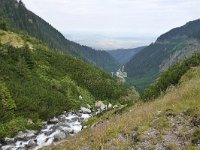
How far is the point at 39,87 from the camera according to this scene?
51406 millimetres

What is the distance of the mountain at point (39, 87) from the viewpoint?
39269 millimetres

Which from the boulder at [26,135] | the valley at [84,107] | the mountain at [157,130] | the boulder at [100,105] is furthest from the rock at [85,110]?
the mountain at [157,130]

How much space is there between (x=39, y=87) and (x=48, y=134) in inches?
758

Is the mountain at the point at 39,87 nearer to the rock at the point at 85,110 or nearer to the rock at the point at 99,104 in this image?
the rock at the point at 99,104

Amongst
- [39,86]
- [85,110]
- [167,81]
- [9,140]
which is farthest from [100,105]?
[167,81]

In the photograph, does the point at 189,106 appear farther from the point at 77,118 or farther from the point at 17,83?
the point at 17,83

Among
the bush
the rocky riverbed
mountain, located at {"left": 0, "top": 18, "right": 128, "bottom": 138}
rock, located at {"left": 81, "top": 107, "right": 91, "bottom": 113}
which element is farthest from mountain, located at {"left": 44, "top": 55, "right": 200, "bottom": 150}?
rock, located at {"left": 81, "top": 107, "right": 91, "bottom": 113}

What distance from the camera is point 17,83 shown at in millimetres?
48969

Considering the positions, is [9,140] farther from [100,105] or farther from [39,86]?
[100,105]

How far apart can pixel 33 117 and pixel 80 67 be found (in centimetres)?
3534

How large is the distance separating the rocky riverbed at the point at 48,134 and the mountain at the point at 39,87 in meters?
1.10

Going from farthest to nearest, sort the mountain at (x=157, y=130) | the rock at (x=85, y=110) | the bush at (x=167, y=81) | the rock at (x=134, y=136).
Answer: the rock at (x=85, y=110) → the bush at (x=167, y=81) → the rock at (x=134, y=136) → the mountain at (x=157, y=130)

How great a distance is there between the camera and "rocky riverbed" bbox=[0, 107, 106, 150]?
93.7ft

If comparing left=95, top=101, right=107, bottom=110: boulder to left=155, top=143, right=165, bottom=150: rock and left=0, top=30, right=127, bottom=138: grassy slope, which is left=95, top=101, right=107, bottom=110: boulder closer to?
left=0, top=30, right=127, bottom=138: grassy slope
